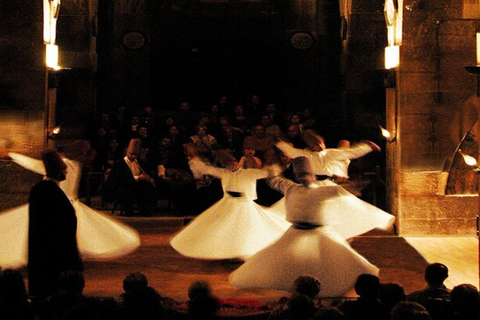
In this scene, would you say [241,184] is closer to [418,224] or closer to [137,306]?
[418,224]

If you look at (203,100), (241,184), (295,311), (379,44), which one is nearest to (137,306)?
(295,311)

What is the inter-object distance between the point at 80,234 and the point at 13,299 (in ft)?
16.5

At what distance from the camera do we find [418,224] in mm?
14305

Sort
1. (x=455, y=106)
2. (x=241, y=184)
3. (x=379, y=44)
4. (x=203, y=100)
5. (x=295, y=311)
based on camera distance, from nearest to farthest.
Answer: (x=295, y=311), (x=241, y=184), (x=455, y=106), (x=379, y=44), (x=203, y=100)

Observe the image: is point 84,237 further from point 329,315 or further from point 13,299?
point 329,315

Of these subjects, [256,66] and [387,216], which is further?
[256,66]

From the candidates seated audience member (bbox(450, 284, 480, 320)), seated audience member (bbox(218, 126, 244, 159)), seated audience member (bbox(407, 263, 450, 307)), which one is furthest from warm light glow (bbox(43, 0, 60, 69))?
seated audience member (bbox(450, 284, 480, 320))

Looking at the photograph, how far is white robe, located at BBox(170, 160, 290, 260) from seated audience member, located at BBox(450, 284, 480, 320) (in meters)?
5.21

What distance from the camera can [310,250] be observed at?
8.87 meters

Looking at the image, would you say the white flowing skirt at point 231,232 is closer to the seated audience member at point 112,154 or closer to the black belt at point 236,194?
the black belt at point 236,194

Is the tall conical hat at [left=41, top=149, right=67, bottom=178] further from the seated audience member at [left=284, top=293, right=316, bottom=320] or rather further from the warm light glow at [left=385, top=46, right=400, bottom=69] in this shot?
the warm light glow at [left=385, top=46, right=400, bottom=69]

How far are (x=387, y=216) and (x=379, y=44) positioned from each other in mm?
6753

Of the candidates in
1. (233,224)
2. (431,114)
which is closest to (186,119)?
(431,114)

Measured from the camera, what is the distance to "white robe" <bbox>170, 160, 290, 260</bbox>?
10.9 metres
